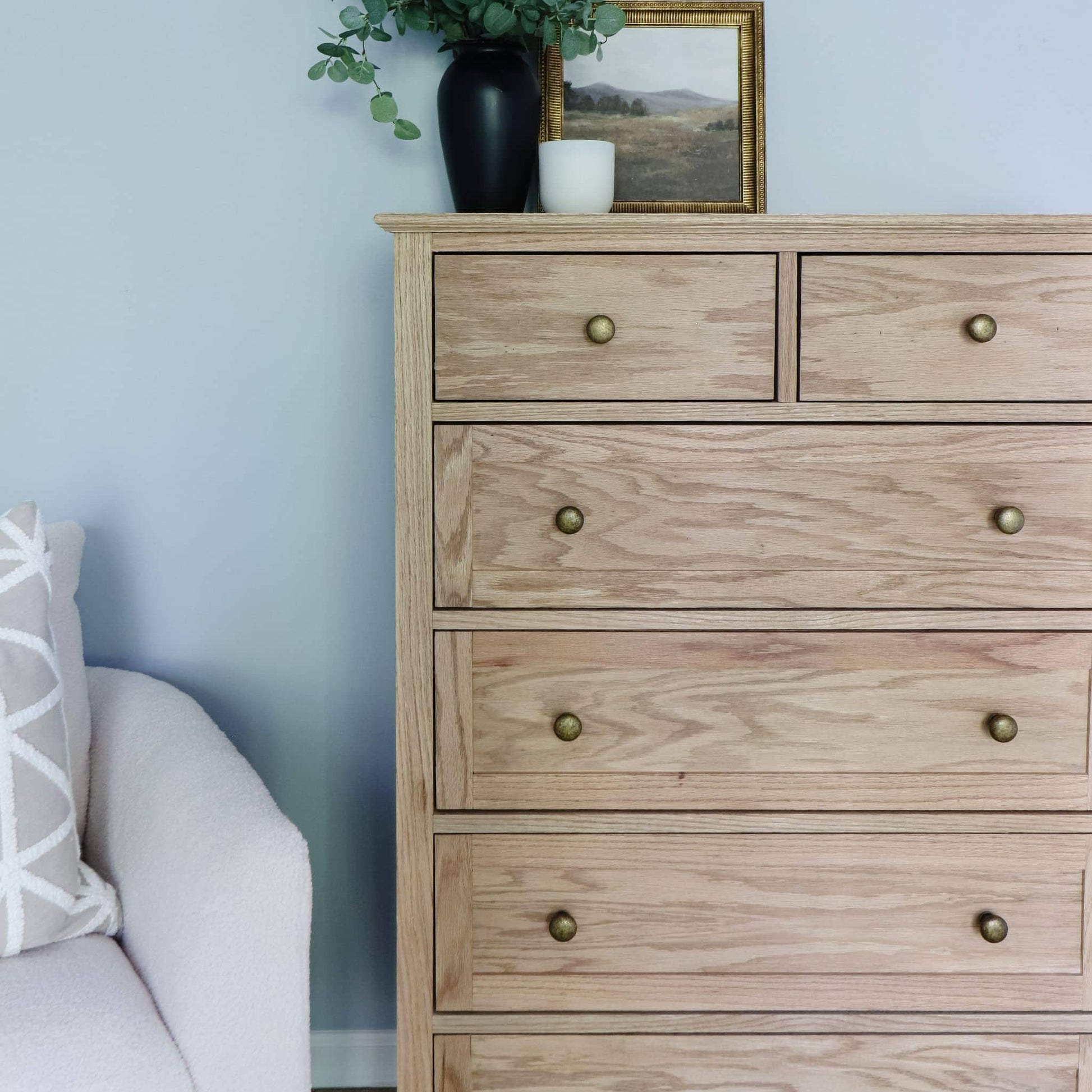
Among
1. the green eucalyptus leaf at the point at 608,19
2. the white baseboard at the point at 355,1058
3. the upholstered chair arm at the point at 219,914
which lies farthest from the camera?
the white baseboard at the point at 355,1058

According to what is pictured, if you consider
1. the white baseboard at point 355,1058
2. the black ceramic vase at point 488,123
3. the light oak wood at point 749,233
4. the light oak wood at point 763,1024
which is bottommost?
the white baseboard at point 355,1058

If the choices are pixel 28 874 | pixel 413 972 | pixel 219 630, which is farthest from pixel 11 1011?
pixel 219 630

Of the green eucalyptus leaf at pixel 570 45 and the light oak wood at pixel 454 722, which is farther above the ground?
the green eucalyptus leaf at pixel 570 45

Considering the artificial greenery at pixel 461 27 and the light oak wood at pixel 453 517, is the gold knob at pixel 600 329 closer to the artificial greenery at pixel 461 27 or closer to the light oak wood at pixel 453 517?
the light oak wood at pixel 453 517

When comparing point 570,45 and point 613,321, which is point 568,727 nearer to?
point 613,321

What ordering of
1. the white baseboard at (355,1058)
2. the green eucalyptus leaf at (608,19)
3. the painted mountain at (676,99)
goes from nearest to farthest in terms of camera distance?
the green eucalyptus leaf at (608,19) < the painted mountain at (676,99) < the white baseboard at (355,1058)

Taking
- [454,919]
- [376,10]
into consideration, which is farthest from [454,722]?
Answer: [376,10]

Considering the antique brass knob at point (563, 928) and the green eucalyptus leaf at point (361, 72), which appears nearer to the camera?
the antique brass knob at point (563, 928)

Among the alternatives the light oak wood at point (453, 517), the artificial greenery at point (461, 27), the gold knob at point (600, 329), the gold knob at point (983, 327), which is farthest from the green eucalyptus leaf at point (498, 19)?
the gold knob at point (983, 327)

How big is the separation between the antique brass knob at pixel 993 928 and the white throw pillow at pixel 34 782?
104 cm

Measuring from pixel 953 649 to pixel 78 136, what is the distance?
58.2 inches

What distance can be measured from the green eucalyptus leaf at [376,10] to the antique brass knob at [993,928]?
1.43 m

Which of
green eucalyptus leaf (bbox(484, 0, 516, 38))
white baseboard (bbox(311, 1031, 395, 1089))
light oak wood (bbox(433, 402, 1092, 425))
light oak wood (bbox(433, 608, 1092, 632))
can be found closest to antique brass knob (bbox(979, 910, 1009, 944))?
light oak wood (bbox(433, 608, 1092, 632))

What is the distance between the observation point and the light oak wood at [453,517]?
1080mm
